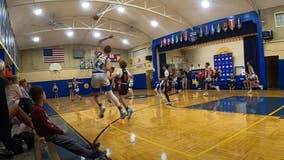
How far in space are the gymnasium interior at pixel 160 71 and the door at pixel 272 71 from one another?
5cm

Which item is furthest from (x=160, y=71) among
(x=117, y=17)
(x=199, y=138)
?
(x=199, y=138)

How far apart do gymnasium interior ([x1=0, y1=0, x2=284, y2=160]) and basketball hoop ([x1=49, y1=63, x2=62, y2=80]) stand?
0.09 m

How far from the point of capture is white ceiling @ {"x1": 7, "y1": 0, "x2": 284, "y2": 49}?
10891mm

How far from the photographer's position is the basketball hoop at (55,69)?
1897 centimetres

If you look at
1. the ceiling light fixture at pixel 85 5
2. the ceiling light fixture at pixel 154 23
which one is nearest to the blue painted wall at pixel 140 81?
the ceiling light fixture at pixel 154 23

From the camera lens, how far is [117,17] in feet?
50.5

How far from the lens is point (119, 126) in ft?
14.6

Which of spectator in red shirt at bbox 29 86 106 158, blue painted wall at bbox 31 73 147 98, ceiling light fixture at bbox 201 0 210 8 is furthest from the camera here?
blue painted wall at bbox 31 73 147 98

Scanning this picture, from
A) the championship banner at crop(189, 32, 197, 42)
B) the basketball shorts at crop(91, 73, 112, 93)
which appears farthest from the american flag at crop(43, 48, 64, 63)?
the basketball shorts at crop(91, 73, 112, 93)

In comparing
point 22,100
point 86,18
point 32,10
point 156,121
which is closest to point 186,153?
point 156,121

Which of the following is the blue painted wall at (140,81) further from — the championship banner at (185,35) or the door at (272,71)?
the door at (272,71)

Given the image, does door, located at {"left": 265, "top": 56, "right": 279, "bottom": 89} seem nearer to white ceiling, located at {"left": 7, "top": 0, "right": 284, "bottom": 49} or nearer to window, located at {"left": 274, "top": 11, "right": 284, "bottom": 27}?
window, located at {"left": 274, "top": 11, "right": 284, "bottom": 27}

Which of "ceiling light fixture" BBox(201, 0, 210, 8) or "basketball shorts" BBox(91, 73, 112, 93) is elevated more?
"ceiling light fixture" BBox(201, 0, 210, 8)

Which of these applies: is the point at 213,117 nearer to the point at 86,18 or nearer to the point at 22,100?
the point at 22,100
